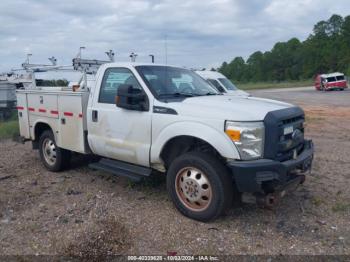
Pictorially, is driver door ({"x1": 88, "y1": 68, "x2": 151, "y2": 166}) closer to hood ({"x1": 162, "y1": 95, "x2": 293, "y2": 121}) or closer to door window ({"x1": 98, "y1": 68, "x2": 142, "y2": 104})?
door window ({"x1": 98, "y1": 68, "x2": 142, "y2": 104})

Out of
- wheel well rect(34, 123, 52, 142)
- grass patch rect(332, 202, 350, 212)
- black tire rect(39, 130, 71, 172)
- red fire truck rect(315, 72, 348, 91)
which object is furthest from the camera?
red fire truck rect(315, 72, 348, 91)

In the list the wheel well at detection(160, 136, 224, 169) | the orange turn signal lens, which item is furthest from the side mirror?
the orange turn signal lens

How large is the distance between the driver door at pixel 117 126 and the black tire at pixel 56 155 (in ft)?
3.69

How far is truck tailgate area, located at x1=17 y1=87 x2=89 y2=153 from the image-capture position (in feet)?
20.7

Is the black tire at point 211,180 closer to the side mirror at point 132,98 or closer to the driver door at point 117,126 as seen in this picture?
the driver door at point 117,126

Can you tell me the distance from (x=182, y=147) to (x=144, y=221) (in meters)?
1.09

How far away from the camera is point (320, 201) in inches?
220

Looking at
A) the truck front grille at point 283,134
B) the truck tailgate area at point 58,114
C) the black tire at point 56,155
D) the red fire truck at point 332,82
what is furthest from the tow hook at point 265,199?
the red fire truck at point 332,82

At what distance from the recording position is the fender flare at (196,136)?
4523mm

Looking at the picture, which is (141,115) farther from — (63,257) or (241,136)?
(63,257)

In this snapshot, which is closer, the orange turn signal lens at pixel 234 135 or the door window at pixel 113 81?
the orange turn signal lens at pixel 234 135

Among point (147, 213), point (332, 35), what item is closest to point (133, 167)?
point (147, 213)

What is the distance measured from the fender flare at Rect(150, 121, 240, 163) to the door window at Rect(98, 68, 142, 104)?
983mm

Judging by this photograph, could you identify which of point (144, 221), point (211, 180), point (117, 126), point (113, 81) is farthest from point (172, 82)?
point (144, 221)
